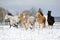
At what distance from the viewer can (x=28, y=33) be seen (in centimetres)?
208

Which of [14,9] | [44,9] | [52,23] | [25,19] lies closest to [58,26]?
[52,23]

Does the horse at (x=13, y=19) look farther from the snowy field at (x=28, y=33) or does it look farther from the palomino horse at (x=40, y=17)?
the palomino horse at (x=40, y=17)

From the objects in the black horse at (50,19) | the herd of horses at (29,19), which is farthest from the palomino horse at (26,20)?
the black horse at (50,19)

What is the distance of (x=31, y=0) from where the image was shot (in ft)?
6.89

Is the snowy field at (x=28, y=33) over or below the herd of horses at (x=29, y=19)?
below

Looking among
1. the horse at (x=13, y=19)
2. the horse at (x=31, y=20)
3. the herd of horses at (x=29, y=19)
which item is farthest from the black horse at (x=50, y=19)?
the horse at (x=13, y=19)

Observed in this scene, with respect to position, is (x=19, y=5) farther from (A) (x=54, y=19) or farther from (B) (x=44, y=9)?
(A) (x=54, y=19)

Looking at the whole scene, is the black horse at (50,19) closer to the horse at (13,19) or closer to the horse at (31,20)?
the horse at (31,20)

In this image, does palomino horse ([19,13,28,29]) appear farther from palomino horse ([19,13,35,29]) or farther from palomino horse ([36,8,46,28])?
palomino horse ([36,8,46,28])

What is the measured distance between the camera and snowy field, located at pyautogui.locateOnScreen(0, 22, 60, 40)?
6.73ft

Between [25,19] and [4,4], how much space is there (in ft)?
0.90

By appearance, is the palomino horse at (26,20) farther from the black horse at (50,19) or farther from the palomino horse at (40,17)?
the black horse at (50,19)

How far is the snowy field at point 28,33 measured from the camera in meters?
2.05

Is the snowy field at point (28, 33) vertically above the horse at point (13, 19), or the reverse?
the horse at point (13, 19)
